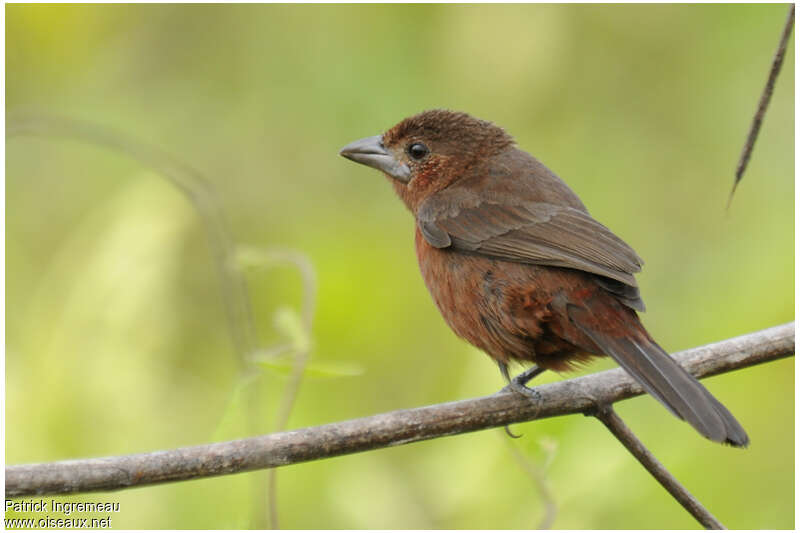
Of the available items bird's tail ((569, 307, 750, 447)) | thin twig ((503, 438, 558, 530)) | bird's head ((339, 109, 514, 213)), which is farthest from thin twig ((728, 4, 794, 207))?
bird's head ((339, 109, 514, 213))

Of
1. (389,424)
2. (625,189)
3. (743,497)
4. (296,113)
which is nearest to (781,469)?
(743,497)

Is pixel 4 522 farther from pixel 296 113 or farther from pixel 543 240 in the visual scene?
pixel 296 113

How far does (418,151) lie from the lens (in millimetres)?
4324

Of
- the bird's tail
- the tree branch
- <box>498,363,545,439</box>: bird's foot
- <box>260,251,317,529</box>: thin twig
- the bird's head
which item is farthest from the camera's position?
the bird's head

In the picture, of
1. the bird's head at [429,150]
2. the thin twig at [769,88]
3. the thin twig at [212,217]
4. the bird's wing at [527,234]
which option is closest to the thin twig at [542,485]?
the bird's wing at [527,234]

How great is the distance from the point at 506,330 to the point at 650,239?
1.66 m

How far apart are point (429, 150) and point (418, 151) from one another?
0.05 m

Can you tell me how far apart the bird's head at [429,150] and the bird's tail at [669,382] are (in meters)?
1.13

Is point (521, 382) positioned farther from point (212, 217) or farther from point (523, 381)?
point (212, 217)

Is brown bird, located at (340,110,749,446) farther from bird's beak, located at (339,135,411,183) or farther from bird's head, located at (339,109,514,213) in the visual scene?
bird's beak, located at (339,135,411,183)

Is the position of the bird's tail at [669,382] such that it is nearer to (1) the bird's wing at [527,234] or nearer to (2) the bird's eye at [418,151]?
(1) the bird's wing at [527,234]

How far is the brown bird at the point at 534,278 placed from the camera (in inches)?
120

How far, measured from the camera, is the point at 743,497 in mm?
3254

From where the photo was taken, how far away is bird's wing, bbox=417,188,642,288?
334 centimetres
